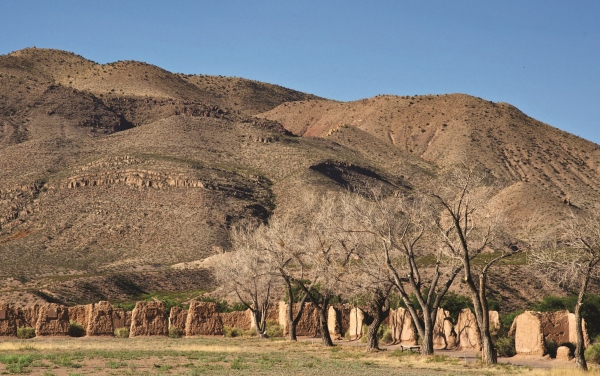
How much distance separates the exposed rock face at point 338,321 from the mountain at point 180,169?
14594 millimetres

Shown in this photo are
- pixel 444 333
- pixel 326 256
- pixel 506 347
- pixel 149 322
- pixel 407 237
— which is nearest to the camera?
pixel 506 347

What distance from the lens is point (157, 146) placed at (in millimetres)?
116625

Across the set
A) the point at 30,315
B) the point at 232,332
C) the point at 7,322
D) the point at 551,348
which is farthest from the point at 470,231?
the point at 30,315

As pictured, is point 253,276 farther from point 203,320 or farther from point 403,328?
point 403,328

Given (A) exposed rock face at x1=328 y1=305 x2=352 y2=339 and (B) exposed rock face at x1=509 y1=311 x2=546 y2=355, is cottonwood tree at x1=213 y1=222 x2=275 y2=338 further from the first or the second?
(B) exposed rock face at x1=509 y1=311 x2=546 y2=355

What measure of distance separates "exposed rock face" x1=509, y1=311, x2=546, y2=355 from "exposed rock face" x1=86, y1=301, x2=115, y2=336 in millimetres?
22063

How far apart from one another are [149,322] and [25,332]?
613 centimetres

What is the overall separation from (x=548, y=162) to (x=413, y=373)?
117 meters

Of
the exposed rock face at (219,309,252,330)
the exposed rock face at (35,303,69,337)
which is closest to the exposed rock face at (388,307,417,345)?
the exposed rock face at (219,309,252,330)

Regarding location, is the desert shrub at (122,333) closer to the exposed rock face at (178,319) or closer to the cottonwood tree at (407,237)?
the exposed rock face at (178,319)

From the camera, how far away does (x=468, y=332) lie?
35.7 meters

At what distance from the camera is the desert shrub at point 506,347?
3191cm

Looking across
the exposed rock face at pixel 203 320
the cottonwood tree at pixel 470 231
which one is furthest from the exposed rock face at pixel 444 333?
the exposed rock face at pixel 203 320

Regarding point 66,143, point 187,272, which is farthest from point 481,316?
point 66,143
